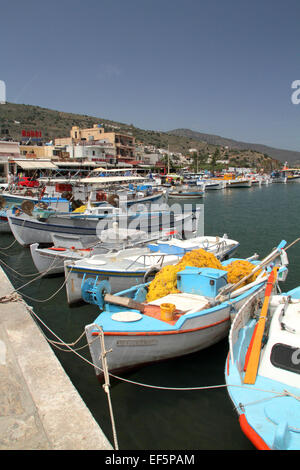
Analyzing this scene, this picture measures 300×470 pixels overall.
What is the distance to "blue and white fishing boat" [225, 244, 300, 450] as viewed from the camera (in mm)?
4672

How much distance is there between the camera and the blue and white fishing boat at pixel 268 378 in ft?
15.3

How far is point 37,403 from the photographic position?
5.00 m

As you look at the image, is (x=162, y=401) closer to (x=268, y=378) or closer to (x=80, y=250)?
(x=268, y=378)

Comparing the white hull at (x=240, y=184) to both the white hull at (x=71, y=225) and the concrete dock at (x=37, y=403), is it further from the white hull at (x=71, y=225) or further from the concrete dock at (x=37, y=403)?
the concrete dock at (x=37, y=403)

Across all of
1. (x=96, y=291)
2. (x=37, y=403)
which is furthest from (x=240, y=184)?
(x=37, y=403)

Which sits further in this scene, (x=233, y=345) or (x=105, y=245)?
(x=105, y=245)

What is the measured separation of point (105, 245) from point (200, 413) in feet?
32.3

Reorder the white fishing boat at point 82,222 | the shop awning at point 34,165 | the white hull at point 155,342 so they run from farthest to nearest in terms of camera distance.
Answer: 1. the shop awning at point 34,165
2. the white fishing boat at point 82,222
3. the white hull at point 155,342

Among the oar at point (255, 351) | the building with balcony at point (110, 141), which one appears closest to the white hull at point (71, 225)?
the oar at point (255, 351)

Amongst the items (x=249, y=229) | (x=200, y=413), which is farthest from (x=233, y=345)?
(x=249, y=229)

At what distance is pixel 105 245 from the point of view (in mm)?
15227

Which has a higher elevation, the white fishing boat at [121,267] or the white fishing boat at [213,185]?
the white fishing boat at [213,185]

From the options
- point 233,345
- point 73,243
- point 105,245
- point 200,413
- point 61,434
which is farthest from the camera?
point 73,243
